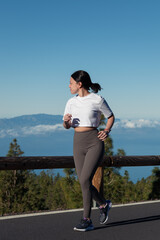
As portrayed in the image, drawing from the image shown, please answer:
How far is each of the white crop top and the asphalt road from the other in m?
1.30

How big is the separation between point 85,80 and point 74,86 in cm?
15

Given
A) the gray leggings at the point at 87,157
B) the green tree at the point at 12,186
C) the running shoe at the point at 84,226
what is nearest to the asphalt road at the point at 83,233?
the running shoe at the point at 84,226

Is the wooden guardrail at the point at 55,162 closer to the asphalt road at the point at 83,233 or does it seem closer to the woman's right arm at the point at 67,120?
the asphalt road at the point at 83,233

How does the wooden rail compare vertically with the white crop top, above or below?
below

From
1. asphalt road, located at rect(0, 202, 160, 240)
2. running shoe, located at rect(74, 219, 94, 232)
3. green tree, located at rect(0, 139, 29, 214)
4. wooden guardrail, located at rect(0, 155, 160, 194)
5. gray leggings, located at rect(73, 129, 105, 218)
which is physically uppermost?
gray leggings, located at rect(73, 129, 105, 218)

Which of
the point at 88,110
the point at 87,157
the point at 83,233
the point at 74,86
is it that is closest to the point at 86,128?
the point at 88,110

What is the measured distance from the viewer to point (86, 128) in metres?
4.14

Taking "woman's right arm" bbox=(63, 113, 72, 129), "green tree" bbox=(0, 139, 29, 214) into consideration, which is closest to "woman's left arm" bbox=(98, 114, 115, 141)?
"woman's right arm" bbox=(63, 113, 72, 129)

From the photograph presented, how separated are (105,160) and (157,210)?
117cm

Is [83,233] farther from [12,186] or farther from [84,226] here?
[12,186]

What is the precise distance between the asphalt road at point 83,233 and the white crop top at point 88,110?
1.30 metres

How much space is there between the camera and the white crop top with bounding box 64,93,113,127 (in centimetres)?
414

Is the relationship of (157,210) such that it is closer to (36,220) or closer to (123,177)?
(36,220)

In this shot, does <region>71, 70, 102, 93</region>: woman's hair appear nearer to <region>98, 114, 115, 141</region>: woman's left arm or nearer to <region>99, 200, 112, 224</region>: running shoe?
<region>98, 114, 115, 141</region>: woman's left arm
